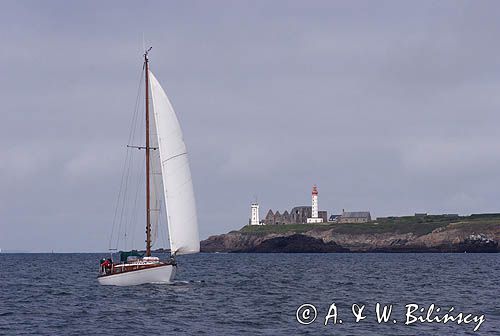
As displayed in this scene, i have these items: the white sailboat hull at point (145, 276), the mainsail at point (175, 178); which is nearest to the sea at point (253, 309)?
the white sailboat hull at point (145, 276)

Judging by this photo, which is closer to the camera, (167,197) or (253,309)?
(253,309)

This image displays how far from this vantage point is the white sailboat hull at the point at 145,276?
58781 millimetres

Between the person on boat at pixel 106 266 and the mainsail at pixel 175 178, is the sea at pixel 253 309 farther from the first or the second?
the mainsail at pixel 175 178

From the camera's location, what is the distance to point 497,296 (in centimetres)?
5734

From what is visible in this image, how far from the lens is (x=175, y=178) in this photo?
60.5 meters

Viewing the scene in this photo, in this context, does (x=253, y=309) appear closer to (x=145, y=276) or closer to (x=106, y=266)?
(x=145, y=276)

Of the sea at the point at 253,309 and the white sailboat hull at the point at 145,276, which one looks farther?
the white sailboat hull at the point at 145,276

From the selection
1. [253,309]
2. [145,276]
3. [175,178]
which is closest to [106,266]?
[145,276]

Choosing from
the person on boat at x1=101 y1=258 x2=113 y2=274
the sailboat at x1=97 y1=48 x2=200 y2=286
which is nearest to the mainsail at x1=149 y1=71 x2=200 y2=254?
the sailboat at x1=97 y1=48 x2=200 y2=286

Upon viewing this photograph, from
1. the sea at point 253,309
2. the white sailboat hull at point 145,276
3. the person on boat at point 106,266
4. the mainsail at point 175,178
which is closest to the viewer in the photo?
the sea at point 253,309

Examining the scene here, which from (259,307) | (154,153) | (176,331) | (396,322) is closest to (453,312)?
(396,322)

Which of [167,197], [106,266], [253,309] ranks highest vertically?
[167,197]

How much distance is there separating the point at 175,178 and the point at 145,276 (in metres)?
7.62

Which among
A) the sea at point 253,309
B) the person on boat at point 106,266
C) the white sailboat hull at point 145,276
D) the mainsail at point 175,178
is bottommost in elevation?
the sea at point 253,309
